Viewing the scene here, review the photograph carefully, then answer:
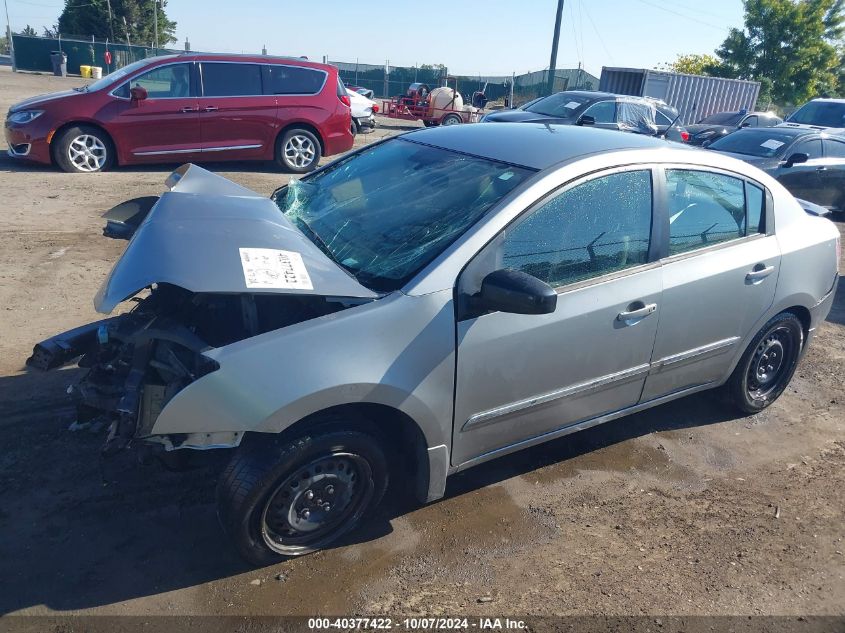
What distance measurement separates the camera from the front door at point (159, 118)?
30.4 feet

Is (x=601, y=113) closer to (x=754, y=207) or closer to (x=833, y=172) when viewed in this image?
(x=833, y=172)

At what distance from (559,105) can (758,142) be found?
412 cm

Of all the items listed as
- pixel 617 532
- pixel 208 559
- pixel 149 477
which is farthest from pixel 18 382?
pixel 617 532

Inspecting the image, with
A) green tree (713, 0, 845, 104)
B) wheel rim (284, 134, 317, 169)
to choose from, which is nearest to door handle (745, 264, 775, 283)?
wheel rim (284, 134, 317, 169)

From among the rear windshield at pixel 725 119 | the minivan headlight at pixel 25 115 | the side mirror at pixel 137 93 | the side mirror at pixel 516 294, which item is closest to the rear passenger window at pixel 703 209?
the side mirror at pixel 516 294

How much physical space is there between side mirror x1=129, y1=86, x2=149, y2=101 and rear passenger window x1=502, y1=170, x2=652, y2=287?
807cm

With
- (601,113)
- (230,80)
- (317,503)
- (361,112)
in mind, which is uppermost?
(230,80)

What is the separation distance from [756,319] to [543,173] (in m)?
1.77

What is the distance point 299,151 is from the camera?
1068cm

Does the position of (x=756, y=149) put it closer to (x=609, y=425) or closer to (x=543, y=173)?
(x=609, y=425)

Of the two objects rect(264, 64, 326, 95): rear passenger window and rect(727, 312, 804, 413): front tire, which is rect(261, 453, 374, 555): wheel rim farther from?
rect(264, 64, 326, 95): rear passenger window

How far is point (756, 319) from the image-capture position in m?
3.88

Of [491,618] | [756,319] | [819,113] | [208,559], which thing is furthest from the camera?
[819,113]

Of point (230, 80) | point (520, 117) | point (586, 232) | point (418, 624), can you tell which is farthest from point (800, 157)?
point (418, 624)
